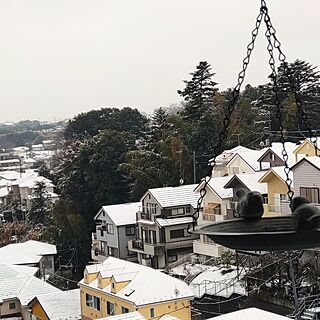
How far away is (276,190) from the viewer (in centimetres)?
868

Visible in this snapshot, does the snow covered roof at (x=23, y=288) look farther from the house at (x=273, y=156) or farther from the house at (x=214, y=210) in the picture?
the house at (x=273, y=156)

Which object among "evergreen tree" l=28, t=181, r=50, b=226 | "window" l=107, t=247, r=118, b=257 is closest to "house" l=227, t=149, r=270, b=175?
"window" l=107, t=247, r=118, b=257

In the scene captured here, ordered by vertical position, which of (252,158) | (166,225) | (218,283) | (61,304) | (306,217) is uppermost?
(252,158)

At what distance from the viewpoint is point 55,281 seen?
39.3ft

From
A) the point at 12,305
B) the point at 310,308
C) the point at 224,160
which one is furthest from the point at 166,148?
the point at 310,308

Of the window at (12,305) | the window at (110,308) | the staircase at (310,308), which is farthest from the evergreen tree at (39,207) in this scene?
the staircase at (310,308)

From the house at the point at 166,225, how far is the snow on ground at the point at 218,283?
1.88m

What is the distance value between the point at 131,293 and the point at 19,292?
2.90 m

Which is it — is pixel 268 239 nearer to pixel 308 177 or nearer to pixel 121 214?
pixel 308 177

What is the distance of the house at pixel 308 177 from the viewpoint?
789 centimetres

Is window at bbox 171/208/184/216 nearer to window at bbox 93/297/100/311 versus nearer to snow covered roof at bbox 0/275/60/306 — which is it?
snow covered roof at bbox 0/275/60/306

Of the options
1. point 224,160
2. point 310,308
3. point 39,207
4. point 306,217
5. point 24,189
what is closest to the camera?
point 306,217

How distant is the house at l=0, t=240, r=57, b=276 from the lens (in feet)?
Result: 38.1

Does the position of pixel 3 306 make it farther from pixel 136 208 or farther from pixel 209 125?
pixel 209 125
